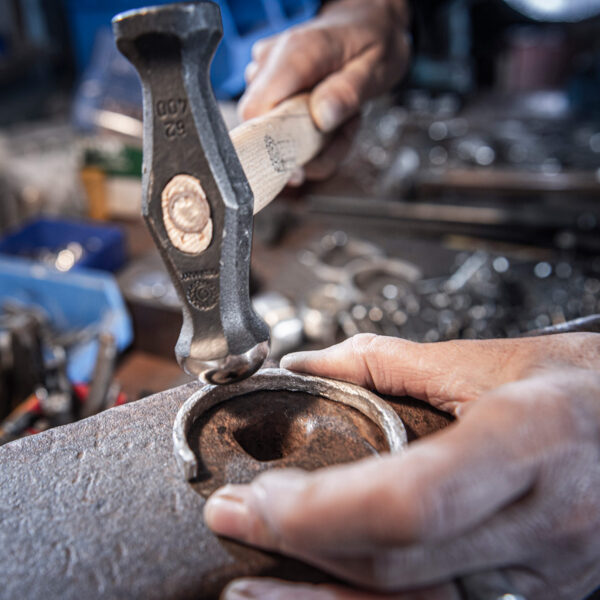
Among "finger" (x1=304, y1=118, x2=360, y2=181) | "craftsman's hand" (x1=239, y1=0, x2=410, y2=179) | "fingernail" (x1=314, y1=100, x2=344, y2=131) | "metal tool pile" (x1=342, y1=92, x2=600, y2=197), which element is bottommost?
"metal tool pile" (x1=342, y1=92, x2=600, y2=197)

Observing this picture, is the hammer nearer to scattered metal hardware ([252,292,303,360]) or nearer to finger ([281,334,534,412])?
finger ([281,334,534,412])

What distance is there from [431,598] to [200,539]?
1.14 feet

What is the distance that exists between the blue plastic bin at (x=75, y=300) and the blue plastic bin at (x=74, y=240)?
13 centimetres

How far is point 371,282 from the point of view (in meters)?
2.43

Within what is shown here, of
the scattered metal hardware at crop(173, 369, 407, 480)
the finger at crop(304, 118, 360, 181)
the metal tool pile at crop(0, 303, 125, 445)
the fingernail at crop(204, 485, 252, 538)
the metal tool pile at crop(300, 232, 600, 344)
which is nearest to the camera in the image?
the fingernail at crop(204, 485, 252, 538)

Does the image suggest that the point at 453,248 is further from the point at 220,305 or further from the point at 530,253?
the point at 220,305

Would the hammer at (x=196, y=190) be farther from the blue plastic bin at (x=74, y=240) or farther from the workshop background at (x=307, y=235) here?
the blue plastic bin at (x=74, y=240)

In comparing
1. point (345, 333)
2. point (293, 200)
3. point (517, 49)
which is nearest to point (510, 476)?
point (345, 333)

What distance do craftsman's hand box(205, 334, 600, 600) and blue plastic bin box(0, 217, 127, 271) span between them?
6.77 feet

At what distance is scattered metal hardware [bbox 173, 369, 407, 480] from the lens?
913 mm

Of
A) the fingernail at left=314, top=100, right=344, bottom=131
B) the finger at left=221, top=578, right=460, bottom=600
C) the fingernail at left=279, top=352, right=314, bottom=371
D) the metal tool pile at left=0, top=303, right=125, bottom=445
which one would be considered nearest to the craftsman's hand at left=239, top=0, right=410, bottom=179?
the fingernail at left=314, top=100, right=344, bottom=131

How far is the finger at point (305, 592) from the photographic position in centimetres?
71

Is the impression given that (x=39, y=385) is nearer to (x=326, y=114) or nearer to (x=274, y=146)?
(x=274, y=146)

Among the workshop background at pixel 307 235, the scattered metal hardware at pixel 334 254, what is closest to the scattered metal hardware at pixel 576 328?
the workshop background at pixel 307 235
